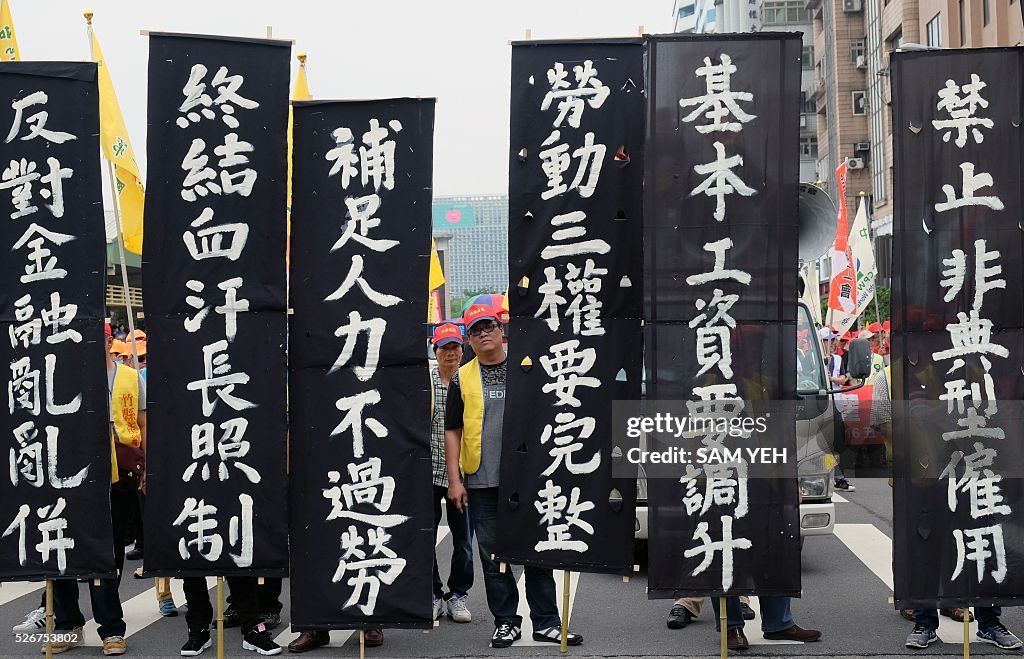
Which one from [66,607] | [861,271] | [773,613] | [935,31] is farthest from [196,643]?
[935,31]

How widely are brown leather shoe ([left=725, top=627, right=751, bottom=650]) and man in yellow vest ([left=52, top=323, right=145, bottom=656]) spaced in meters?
3.88

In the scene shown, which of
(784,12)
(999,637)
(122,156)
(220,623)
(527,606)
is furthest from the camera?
(784,12)

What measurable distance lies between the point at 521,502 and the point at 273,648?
1868 millimetres

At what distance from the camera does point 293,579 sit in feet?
22.8

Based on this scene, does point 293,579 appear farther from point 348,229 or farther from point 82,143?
point 82,143

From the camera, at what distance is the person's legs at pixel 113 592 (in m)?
7.30

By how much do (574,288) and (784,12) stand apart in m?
62.9

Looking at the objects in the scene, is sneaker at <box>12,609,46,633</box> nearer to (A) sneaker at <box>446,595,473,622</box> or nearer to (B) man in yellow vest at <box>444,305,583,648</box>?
(A) sneaker at <box>446,595,473,622</box>

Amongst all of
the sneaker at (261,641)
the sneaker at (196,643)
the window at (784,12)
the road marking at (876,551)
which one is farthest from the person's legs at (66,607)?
the window at (784,12)

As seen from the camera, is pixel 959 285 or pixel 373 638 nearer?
pixel 959 285

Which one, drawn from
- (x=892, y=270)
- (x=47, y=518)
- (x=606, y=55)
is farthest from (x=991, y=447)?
(x=47, y=518)

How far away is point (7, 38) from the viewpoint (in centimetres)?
1045

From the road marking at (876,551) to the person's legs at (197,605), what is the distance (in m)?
4.72

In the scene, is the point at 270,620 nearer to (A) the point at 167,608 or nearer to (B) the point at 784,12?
(A) the point at 167,608
